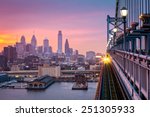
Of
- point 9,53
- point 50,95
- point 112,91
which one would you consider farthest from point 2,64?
point 112,91

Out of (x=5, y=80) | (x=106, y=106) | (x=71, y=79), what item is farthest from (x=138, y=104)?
(x=71, y=79)

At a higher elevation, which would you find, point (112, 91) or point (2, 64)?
point (112, 91)

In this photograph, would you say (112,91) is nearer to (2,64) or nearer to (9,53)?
(2,64)

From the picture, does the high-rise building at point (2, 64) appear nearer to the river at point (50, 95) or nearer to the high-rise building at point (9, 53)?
the high-rise building at point (9, 53)

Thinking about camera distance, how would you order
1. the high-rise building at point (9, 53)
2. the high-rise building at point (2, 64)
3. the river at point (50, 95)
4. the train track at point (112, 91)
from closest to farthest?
the train track at point (112, 91) → the river at point (50, 95) → the high-rise building at point (2, 64) → the high-rise building at point (9, 53)

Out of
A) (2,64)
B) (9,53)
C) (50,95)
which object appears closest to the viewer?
(50,95)

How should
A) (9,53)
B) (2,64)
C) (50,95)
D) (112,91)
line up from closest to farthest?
(112,91) → (50,95) → (2,64) → (9,53)

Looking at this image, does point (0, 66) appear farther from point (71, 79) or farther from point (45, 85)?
point (45, 85)

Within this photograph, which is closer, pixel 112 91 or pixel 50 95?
pixel 112 91

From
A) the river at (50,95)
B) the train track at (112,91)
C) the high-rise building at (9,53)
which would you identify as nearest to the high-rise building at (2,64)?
the high-rise building at (9,53)

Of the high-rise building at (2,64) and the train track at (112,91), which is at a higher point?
the train track at (112,91)

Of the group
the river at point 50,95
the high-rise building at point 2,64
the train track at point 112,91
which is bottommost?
the river at point 50,95
